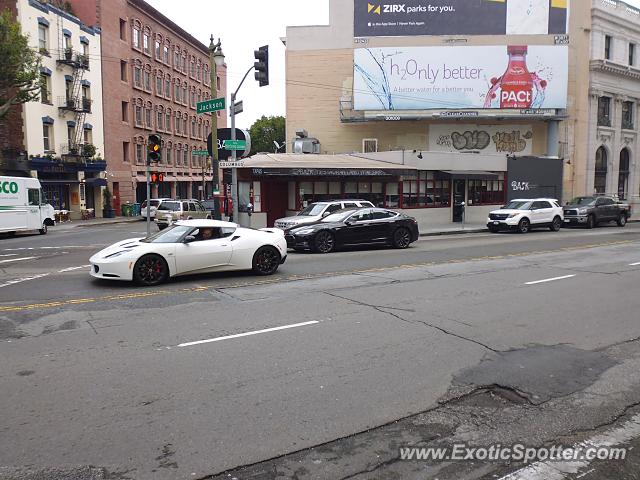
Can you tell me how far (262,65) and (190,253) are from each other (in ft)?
32.4

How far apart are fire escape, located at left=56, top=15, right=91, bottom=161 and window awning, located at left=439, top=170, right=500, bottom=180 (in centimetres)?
2506

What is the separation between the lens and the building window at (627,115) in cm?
4568

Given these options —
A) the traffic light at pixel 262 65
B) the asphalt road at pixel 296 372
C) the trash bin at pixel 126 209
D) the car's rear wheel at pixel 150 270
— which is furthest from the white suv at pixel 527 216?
the trash bin at pixel 126 209

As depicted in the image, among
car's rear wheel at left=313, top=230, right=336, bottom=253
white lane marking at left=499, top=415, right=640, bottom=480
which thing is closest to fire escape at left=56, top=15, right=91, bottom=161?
car's rear wheel at left=313, top=230, right=336, bottom=253

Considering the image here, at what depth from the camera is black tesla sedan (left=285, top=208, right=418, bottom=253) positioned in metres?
17.0

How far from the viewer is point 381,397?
511 centimetres

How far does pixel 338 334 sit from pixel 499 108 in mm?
34025

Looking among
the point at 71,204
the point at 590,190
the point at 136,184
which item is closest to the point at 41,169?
the point at 71,204

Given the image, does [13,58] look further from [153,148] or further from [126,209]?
[126,209]

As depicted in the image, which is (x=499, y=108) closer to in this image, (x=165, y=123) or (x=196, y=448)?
(x=165, y=123)

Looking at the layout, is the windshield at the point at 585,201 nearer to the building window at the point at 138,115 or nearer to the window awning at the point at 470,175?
the window awning at the point at 470,175

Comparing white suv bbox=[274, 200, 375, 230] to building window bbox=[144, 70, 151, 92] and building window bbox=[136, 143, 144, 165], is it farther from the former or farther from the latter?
building window bbox=[144, 70, 151, 92]

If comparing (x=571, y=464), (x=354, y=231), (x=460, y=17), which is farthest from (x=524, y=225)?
(x=571, y=464)

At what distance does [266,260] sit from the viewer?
12.3m
